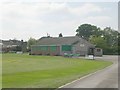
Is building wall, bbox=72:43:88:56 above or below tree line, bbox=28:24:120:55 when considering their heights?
below

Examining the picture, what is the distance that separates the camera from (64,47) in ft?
307

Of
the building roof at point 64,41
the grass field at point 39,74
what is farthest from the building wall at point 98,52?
the grass field at point 39,74

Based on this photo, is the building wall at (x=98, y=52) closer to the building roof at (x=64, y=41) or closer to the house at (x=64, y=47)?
the house at (x=64, y=47)

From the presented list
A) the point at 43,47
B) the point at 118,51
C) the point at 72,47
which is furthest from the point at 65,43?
the point at 118,51

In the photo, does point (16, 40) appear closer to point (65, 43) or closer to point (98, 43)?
point (98, 43)

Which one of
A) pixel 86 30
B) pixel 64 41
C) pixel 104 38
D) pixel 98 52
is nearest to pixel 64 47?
pixel 64 41

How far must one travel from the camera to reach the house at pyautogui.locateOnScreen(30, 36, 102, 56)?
307 feet

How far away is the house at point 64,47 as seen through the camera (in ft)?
307

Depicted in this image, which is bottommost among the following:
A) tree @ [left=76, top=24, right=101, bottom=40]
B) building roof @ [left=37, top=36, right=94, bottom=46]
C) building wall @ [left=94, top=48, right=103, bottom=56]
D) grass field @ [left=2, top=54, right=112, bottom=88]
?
grass field @ [left=2, top=54, right=112, bottom=88]

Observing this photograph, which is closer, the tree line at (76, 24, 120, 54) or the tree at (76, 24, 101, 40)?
the tree line at (76, 24, 120, 54)

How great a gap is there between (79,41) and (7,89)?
262 ft

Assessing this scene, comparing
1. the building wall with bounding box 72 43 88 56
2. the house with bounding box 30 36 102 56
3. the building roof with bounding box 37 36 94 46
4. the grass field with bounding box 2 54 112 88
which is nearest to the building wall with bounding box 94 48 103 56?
the house with bounding box 30 36 102 56

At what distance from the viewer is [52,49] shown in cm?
9638

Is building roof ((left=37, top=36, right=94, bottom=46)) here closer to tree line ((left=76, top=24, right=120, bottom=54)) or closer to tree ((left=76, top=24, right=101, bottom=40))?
tree line ((left=76, top=24, right=120, bottom=54))
